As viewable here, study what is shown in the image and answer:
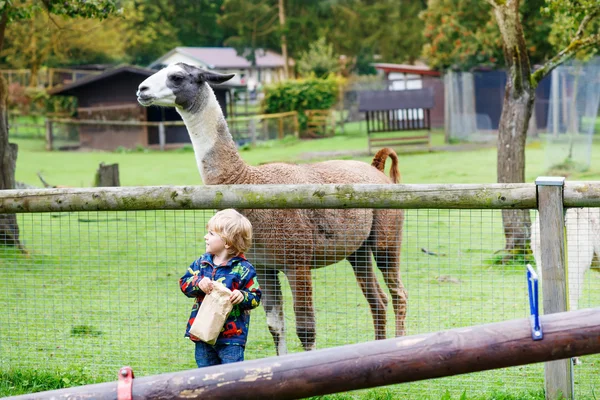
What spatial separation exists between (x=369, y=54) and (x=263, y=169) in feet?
169

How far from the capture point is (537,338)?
9.05 feet

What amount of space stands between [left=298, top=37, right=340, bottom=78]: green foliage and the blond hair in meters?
47.2

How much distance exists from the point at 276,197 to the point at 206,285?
859mm

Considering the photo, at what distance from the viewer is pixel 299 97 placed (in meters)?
37.7

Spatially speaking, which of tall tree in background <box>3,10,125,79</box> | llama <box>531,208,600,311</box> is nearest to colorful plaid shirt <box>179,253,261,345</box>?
llama <box>531,208,600,311</box>

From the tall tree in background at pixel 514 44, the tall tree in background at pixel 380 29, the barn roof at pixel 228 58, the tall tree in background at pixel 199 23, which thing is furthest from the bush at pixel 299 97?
the tall tree in background at pixel 199 23

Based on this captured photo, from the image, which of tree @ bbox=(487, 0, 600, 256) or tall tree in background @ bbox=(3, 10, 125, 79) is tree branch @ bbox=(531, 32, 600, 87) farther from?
tall tree in background @ bbox=(3, 10, 125, 79)

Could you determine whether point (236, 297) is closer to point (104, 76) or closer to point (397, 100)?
point (397, 100)

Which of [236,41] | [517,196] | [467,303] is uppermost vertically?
[236,41]

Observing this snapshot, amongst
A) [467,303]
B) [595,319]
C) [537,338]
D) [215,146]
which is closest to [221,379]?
[537,338]

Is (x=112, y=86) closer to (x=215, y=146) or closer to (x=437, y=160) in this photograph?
(x=437, y=160)

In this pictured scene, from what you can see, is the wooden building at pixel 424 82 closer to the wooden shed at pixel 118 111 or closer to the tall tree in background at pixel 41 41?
the wooden shed at pixel 118 111

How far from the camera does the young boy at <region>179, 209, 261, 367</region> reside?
14.0 feet

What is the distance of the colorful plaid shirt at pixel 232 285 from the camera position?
4.30 m
